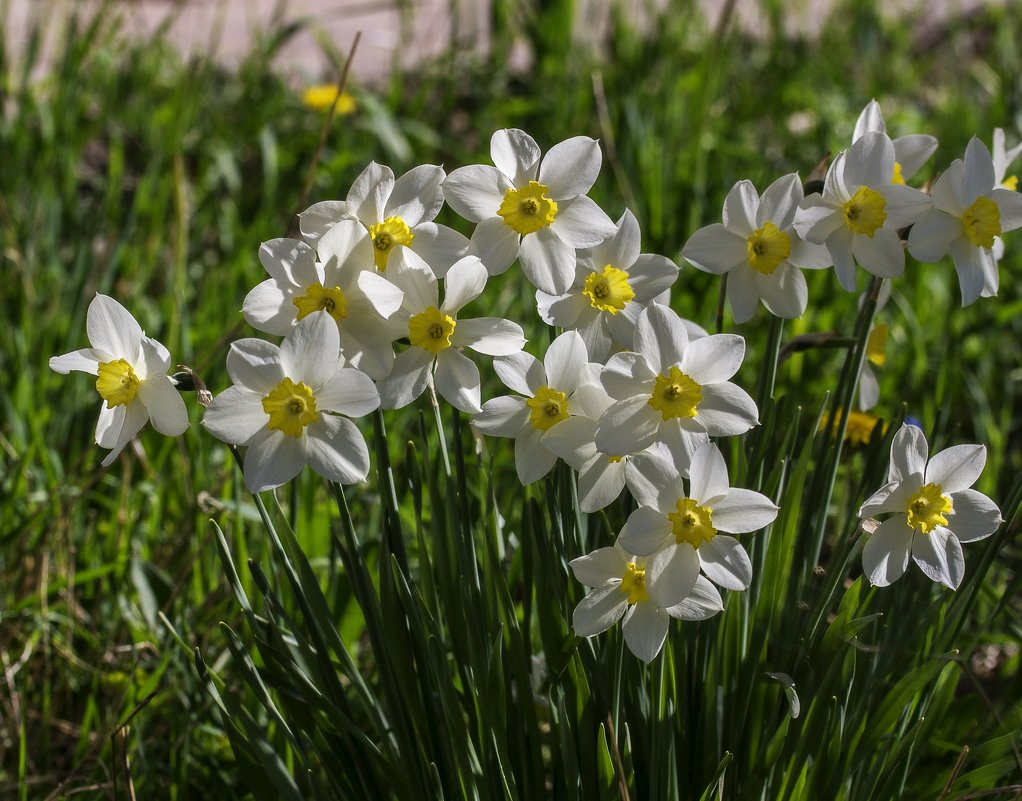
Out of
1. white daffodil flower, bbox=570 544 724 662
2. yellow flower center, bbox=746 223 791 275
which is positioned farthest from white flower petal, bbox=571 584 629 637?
yellow flower center, bbox=746 223 791 275

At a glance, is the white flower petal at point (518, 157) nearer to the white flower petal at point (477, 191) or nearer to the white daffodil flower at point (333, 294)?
the white flower petal at point (477, 191)

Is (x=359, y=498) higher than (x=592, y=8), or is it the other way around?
(x=592, y=8)

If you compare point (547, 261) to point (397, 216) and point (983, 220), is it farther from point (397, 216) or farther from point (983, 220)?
point (983, 220)

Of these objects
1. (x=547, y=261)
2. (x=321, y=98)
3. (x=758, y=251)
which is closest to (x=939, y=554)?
(x=758, y=251)

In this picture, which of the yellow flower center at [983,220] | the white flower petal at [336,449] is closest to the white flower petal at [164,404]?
the white flower petal at [336,449]

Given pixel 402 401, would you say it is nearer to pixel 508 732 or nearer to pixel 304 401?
pixel 304 401

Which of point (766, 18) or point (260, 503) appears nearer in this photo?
point (260, 503)

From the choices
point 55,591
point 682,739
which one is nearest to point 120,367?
point 682,739

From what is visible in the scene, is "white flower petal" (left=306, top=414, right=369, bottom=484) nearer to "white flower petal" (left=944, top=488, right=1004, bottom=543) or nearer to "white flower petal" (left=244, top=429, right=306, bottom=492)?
"white flower petal" (left=244, top=429, right=306, bottom=492)
